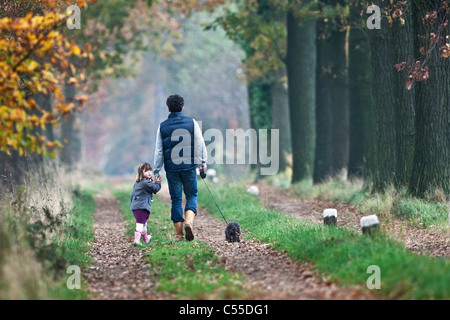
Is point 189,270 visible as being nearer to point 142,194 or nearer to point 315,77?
point 142,194

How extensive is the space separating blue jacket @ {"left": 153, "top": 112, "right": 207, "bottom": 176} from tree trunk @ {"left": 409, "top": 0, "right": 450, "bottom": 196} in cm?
436

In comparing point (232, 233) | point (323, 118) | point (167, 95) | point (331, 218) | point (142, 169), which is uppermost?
point (167, 95)

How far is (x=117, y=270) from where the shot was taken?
9.60m

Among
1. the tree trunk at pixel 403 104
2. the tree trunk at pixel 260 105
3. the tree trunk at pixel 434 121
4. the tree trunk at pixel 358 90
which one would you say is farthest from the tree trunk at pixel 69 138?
the tree trunk at pixel 434 121

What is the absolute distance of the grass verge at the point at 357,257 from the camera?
7109 mm

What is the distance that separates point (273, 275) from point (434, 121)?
5592 mm

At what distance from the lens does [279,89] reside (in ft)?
82.9

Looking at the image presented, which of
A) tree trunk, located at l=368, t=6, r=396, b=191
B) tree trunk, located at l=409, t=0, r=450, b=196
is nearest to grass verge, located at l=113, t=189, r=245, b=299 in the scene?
tree trunk, located at l=409, t=0, r=450, b=196

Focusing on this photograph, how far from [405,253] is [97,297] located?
12.2ft

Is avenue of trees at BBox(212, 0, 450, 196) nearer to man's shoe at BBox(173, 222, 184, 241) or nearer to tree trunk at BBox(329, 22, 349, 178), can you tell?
tree trunk at BBox(329, 22, 349, 178)

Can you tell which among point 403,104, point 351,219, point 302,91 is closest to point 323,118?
point 302,91

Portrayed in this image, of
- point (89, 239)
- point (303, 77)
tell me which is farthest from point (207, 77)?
point (89, 239)

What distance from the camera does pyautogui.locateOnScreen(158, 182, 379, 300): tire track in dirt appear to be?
757 centimetres
